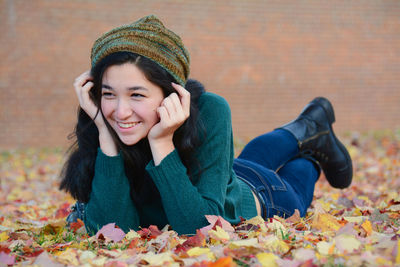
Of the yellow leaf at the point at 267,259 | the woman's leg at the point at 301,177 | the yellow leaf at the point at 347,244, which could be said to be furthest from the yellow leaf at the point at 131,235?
the woman's leg at the point at 301,177

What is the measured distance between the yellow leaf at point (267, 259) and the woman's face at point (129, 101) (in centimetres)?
88

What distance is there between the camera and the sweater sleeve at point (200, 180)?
82.6 inches

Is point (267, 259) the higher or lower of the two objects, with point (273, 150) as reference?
lower

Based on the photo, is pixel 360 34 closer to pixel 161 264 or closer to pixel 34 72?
pixel 34 72

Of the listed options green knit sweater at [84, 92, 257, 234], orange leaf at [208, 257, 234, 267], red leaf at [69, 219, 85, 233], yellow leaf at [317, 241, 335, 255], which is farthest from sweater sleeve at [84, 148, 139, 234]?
yellow leaf at [317, 241, 335, 255]

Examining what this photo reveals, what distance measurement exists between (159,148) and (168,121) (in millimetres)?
140

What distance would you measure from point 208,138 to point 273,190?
685mm

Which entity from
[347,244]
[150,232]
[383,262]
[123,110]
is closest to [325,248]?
[347,244]

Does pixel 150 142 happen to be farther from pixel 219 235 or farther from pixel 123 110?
pixel 219 235

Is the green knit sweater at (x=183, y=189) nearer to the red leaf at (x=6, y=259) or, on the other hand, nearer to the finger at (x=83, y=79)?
the finger at (x=83, y=79)

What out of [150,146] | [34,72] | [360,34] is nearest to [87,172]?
[150,146]

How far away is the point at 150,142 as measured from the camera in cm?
218

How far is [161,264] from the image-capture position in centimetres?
161

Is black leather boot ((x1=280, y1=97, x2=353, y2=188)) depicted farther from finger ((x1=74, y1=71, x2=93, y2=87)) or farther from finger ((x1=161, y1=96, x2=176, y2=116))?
finger ((x1=74, y1=71, x2=93, y2=87))
